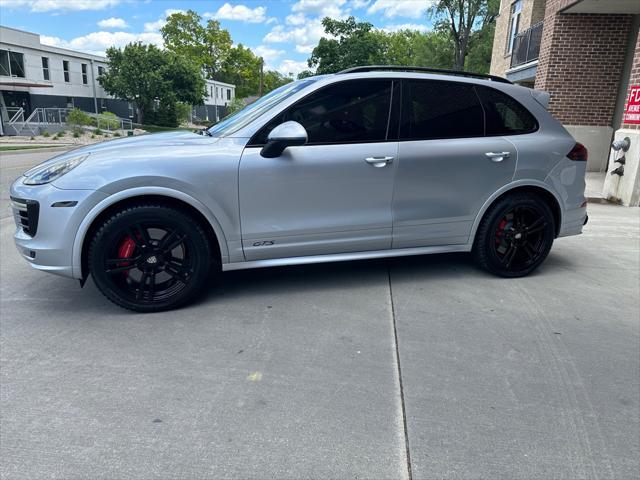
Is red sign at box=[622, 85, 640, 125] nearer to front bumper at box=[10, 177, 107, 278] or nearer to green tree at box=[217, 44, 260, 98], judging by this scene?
front bumper at box=[10, 177, 107, 278]

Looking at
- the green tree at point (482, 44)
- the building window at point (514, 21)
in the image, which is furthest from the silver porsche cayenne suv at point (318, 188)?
the green tree at point (482, 44)

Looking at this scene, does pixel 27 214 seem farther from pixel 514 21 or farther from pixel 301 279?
pixel 514 21

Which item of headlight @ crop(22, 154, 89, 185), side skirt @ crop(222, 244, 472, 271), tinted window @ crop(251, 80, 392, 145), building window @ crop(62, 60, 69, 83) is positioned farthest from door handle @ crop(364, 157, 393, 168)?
building window @ crop(62, 60, 69, 83)

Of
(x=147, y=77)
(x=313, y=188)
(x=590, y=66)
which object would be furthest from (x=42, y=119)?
(x=313, y=188)

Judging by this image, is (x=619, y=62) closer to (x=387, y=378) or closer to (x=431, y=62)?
(x=387, y=378)

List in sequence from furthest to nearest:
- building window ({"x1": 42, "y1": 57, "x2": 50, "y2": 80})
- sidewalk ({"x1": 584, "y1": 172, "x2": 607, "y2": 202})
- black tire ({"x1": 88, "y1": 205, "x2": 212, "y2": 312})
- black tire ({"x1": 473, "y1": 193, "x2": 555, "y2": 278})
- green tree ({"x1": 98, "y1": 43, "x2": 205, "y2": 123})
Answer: green tree ({"x1": 98, "y1": 43, "x2": 205, "y2": 123})
building window ({"x1": 42, "y1": 57, "x2": 50, "y2": 80})
sidewalk ({"x1": 584, "y1": 172, "x2": 607, "y2": 202})
black tire ({"x1": 473, "y1": 193, "x2": 555, "y2": 278})
black tire ({"x1": 88, "y1": 205, "x2": 212, "y2": 312})

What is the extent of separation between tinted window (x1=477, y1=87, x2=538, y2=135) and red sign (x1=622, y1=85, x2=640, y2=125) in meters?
4.97

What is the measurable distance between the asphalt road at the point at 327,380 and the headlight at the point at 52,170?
3.26ft

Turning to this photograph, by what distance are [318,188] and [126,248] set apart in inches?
58.8

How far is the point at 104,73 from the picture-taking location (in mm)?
42500

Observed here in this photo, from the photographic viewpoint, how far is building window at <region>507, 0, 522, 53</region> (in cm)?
1978

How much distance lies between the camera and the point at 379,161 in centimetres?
383

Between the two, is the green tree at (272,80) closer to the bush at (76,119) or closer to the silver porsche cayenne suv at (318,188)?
the bush at (76,119)

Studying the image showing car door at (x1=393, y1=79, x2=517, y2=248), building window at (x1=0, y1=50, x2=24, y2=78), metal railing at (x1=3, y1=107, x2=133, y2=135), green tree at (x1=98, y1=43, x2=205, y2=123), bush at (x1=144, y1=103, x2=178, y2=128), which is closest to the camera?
car door at (x1=393, y1=79, x2=517, y2=248)
